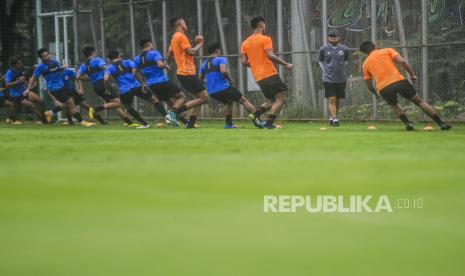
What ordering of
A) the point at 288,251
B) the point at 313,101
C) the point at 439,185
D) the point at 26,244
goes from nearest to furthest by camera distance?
the point at 288,251 → the point at 26,244 → the point at 439,185 → the point at 313,101

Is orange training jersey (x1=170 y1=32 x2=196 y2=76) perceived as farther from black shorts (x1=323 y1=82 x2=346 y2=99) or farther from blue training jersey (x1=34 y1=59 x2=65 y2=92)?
blue training jersey (x1=34 y1=59 x2=65 y2=92)

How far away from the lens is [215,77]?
59.6 ft

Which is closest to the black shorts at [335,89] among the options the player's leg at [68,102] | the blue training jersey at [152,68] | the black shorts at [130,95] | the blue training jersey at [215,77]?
the blue training jersey at [215,77]

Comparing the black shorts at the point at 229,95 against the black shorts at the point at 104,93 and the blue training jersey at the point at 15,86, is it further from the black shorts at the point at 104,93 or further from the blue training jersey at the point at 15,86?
the blue training jersey at the point at 15,86

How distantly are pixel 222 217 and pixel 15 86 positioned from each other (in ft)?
67.9

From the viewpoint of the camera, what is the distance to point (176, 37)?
729 inches

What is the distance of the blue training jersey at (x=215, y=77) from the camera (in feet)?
59.3

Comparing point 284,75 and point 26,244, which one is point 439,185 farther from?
point 284,75

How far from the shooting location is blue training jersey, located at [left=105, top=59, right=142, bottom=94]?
19969 millimetres

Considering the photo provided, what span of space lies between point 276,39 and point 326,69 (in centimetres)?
463

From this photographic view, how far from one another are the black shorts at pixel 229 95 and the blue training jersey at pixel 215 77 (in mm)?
66

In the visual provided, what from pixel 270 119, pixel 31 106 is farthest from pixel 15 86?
pixel 270 119

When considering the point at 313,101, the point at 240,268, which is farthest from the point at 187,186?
the point at 313,101

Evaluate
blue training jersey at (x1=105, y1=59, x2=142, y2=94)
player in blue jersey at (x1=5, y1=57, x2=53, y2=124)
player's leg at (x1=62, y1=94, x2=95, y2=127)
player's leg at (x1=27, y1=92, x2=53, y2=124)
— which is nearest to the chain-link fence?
player in blue jersey at (x1=5, y1=57, x2=53, y2=124)
